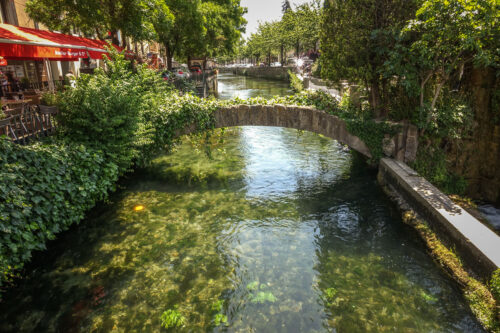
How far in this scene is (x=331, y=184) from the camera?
962 cm

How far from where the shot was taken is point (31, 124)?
7414 mm

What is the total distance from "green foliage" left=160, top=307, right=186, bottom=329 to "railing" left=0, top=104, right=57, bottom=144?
5091mm

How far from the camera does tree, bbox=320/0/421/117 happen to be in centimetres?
850

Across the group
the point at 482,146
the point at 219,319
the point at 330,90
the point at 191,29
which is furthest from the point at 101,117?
the point at 191,29

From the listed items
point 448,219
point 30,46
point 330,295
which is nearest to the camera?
point 330,295

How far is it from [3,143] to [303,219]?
20.2 ft

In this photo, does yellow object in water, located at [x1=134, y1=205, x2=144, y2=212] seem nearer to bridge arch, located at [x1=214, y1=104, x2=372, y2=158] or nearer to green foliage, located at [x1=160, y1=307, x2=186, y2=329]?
bridge arch, located at [x1=214, y1=104, x2=372, y2=158]

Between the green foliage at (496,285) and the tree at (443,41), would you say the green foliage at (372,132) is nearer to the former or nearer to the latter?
the tree at (443,41)

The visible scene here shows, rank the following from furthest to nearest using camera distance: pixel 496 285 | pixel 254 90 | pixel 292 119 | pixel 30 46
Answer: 1. pixel 254 90
2. pixel 292 119
3. pixel 30 46
4. pixel 496 285

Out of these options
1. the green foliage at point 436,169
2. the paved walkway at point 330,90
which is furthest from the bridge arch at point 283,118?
the paved walkway at point 330,90

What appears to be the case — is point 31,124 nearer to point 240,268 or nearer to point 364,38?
point 240,268

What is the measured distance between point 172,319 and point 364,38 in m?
8.40

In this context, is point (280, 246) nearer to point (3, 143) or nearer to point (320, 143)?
point (3, 143)

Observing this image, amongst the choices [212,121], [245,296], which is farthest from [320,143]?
[245,296]
